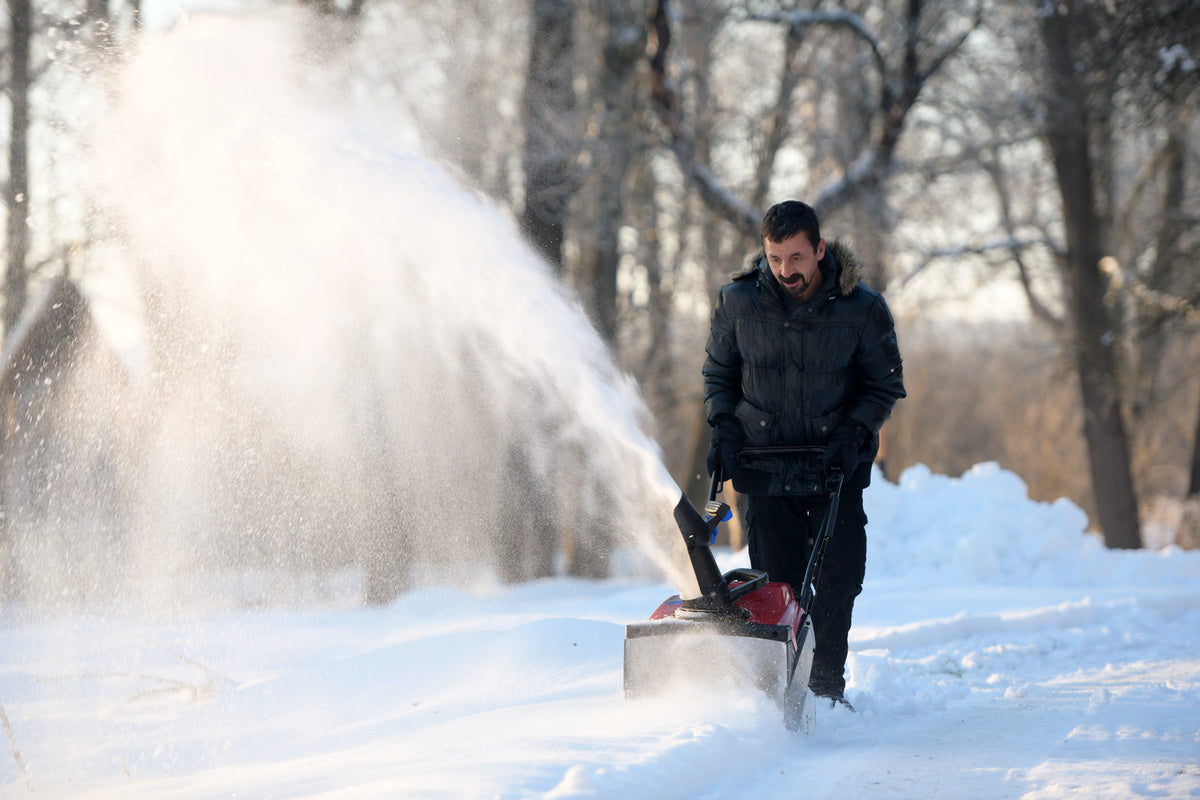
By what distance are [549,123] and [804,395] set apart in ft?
27.1

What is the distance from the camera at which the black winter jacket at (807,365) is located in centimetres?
404

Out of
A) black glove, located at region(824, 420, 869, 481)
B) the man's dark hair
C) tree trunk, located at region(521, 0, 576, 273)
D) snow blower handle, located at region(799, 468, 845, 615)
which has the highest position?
tree trunk, located at region(521, 0, 576, 273)

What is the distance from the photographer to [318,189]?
633 centimetres

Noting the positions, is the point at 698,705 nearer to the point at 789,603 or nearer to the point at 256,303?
the point at 789,603

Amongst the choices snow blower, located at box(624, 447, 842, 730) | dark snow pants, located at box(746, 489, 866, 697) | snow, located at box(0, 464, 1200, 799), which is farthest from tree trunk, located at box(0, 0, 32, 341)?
snow blower, located at box(624, 447, 842, 730)

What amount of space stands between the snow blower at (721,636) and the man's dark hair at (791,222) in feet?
3.51

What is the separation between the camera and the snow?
3195 mm

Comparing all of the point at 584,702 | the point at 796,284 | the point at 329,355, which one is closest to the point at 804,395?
the point at 796,284

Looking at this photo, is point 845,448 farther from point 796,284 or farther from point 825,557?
point 796,284

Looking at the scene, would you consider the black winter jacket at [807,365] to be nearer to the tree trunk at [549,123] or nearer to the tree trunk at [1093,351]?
the tree trunk at [549,123]

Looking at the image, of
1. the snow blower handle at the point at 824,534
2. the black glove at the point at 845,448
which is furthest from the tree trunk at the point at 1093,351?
the snow blower handle at the point at 824,534

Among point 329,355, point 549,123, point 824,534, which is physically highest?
point 549,123

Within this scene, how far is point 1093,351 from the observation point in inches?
523

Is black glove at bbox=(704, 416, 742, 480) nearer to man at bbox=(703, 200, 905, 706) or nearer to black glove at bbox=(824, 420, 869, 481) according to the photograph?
man at bbox=(703, 200, 905, 706)
